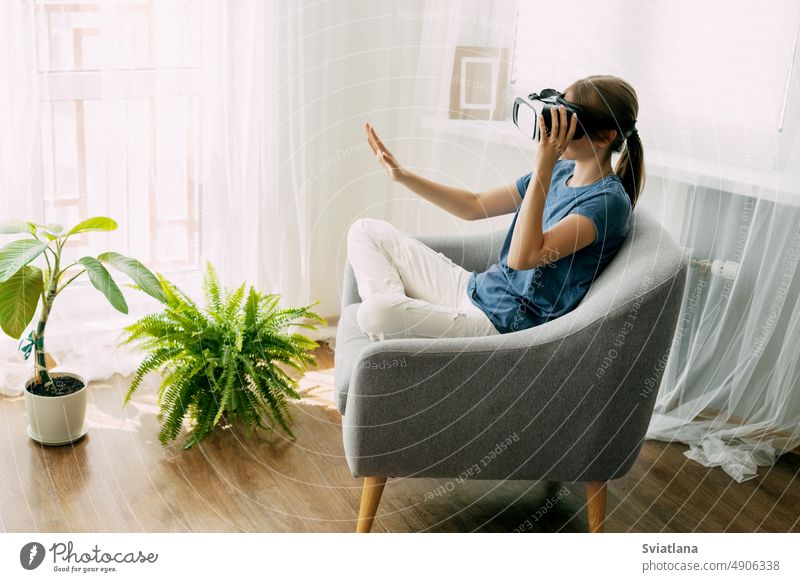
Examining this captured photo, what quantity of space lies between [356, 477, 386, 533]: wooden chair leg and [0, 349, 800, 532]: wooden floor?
0.44ft

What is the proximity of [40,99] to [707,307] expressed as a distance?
188cm

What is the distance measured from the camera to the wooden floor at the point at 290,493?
1.86m

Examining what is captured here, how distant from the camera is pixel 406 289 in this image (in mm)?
2000

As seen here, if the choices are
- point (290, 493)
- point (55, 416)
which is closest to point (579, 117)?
point (290, 493)

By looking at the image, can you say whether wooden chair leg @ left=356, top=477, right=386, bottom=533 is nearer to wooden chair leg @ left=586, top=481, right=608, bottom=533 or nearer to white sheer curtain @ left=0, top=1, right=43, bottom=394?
wooden chair leg @ left=586, top=481, right=608, bottom=533

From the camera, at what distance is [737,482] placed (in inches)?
83.0

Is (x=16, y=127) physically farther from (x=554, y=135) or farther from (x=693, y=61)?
(x=693, y=61)

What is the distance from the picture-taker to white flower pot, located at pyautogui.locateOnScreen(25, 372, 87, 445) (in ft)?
6.75

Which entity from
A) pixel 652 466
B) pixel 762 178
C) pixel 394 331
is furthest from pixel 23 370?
pixel 762 178

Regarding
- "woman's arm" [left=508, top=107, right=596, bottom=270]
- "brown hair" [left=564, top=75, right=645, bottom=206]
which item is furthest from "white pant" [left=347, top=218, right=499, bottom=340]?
"brown hair" [left=564, top=75, right=645, bottom=206]

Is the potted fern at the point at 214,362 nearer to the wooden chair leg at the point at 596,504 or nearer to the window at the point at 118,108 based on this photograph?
the window at the point at 118,108

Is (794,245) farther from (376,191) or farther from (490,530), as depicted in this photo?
(376,191)

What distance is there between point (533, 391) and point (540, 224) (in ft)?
1.05

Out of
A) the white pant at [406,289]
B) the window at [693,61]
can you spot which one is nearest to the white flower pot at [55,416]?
the white pant at [406,289]
